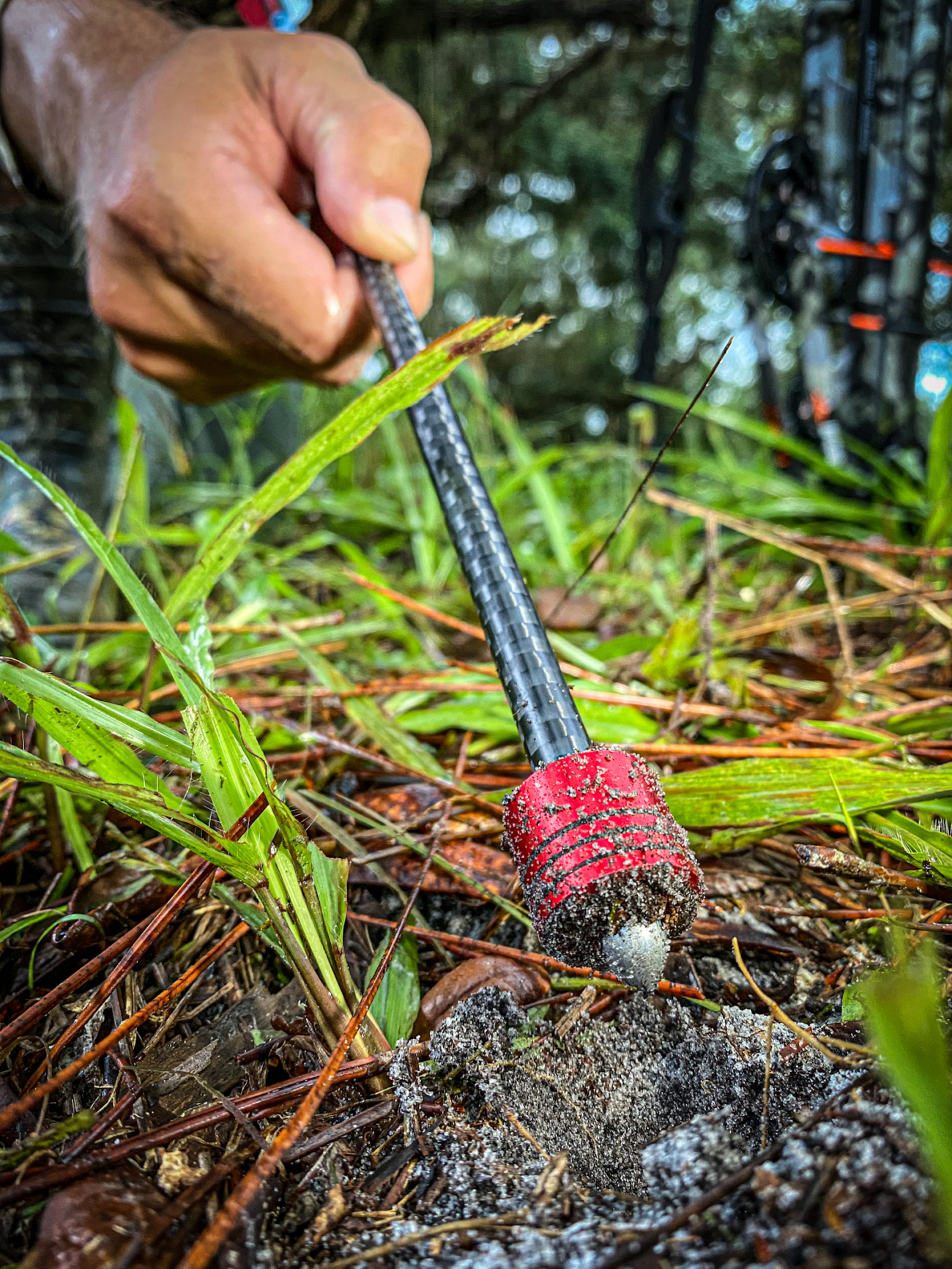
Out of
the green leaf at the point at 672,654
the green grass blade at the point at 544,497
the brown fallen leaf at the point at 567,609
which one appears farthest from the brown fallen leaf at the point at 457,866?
the green grass blade at the point at 544,497

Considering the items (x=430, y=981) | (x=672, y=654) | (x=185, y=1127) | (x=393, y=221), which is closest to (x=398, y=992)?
(x=430, y=981)

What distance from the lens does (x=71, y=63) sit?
101 cm

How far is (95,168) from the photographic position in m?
0.94

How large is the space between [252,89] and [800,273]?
80.5 inches

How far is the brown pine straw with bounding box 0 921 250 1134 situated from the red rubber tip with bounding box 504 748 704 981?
24 centimetres

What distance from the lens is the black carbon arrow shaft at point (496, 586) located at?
0.52 m

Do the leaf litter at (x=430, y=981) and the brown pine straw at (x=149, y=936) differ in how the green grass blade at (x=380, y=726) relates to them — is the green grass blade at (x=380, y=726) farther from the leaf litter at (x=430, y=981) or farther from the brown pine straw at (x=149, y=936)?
the brown pine straw at (x=149, y=936)

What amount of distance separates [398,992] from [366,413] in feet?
1.38

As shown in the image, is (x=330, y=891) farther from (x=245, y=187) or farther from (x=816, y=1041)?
(x=245, y=187)

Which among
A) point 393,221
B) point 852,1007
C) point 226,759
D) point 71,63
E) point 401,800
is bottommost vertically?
point 852,1007

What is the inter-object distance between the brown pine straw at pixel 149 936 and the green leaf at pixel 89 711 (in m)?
0.07

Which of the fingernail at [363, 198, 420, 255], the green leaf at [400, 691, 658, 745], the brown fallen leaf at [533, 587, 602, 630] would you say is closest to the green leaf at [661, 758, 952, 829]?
the green leaf at [400, 691, 658, 745]

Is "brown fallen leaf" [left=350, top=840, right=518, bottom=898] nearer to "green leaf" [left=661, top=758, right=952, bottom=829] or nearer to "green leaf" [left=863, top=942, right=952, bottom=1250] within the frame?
"green leaf" [left=661, top=758, right=952, bottom=829]

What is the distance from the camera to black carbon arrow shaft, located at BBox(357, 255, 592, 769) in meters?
0.52
